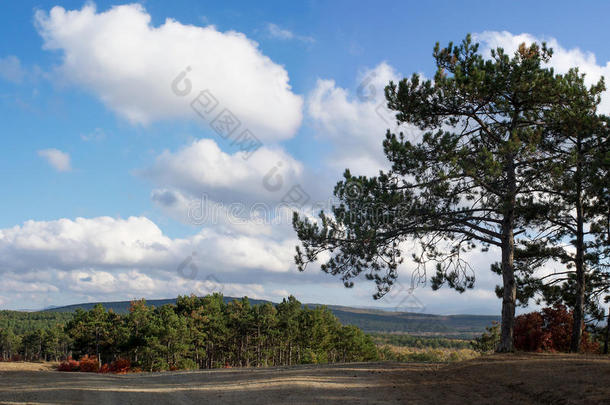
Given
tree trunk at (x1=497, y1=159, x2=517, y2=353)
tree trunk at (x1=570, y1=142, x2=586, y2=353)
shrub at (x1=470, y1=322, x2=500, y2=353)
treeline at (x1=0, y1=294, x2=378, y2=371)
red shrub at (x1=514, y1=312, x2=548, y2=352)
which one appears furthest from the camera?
shrub at (x1=470, y1=322, x2=500, y2=353)

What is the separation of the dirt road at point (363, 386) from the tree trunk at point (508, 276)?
1.57 meters

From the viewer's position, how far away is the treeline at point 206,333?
5062 cm

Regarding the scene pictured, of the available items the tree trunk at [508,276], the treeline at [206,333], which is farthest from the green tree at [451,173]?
the treeline at [206,333]

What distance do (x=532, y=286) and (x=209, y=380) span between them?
647 inches

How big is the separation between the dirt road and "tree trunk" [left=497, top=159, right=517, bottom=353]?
1.57 metres

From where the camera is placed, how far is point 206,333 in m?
61.4

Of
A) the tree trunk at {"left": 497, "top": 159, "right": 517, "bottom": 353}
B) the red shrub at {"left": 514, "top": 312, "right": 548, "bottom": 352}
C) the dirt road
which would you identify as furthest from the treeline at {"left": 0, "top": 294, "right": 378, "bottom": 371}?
the tree trunk at {"left": 497, "top": 159, "right": 517, "bottom": 353}

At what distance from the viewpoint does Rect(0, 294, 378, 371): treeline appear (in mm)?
50625

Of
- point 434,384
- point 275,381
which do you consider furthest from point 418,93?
point 275,381

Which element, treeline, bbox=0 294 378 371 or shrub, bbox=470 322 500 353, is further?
shrub, bbox=470 322 500 353

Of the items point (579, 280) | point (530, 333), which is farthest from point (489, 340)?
point (579, 280)

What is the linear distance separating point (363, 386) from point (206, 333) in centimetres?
5363

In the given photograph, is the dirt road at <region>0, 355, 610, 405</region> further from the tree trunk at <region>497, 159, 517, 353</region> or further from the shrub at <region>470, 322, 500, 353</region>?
the shrub at <region>470, 322, 500, 353</region>

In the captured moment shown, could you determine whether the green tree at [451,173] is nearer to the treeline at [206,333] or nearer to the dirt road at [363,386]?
the dirt road at [363,386]
